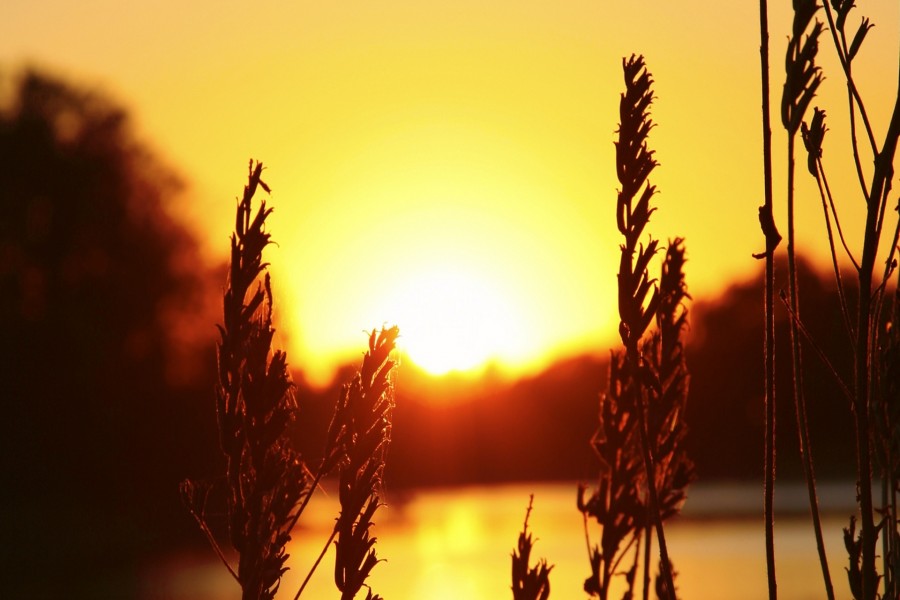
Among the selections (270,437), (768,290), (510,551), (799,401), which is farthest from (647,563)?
(510,551)

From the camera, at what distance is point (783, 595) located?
65.3 feet

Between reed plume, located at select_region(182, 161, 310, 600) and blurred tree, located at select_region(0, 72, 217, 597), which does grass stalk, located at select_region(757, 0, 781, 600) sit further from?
blurred tree, located at select_region(0, 72, 217, 597)

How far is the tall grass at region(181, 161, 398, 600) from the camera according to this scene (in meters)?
3.06

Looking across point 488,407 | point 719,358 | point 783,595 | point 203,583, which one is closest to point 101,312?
point 203,583

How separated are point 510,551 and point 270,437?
30.8 ft

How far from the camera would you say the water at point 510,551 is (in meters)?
23.5

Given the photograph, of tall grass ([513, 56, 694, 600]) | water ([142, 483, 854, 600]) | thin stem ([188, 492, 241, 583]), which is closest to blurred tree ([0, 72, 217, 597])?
water ([142, 483, 854, 600])

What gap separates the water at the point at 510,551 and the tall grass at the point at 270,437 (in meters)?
8.57

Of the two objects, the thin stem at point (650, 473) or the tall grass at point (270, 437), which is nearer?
the thin stem at point (650, 473)

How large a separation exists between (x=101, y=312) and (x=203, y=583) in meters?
14.0

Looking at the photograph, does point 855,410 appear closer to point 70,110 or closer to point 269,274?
point 269,274

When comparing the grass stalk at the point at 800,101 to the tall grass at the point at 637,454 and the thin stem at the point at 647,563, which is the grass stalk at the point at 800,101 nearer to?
the tall grass at the point at 637,454

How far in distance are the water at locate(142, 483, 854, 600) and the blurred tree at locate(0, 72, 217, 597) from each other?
14.5 ft

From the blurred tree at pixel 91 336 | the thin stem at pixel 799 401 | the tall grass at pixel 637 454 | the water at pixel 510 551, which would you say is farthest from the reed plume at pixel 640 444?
the blurred tree at pixel 91 336
